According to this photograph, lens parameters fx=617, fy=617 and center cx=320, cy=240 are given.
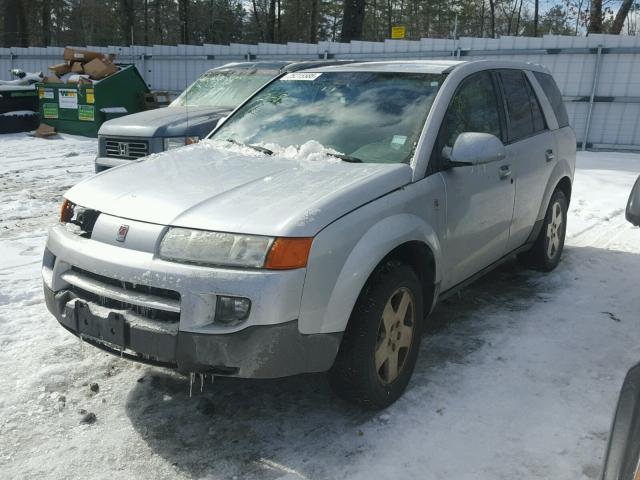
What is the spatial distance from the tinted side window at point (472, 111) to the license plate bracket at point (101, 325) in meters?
1.96

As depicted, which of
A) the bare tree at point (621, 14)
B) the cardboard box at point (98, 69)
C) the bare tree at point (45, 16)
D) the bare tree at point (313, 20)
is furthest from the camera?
the bare tree at point (313, 20)

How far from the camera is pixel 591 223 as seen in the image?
23.6ft

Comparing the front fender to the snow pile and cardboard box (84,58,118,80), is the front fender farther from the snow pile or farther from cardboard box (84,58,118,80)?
cardboard box (84,58,118,80)

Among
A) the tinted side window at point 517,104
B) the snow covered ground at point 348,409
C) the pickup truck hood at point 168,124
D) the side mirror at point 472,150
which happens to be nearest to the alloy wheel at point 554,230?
the snow covered ground at point 348,409

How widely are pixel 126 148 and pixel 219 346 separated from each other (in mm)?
5747

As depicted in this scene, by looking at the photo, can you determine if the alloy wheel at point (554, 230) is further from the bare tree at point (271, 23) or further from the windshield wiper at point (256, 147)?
the bare tree at point (271, 23)

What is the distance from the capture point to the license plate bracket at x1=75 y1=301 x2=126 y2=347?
2.71 metres

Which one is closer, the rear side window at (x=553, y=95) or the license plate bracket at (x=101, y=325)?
the license plate bracket at (x=101, y=325)

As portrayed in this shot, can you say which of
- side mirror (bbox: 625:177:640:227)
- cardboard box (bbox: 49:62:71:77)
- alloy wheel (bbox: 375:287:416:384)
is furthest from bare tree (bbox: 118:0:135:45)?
side mirror (bbox: 625:177:640:227)

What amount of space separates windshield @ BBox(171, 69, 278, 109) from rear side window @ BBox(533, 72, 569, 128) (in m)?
4.20

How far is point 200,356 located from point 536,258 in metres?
3.61

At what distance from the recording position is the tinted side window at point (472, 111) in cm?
364

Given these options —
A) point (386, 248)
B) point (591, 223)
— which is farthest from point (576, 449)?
point (591, 223)

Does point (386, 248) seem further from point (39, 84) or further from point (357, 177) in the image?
point (39, 84)
